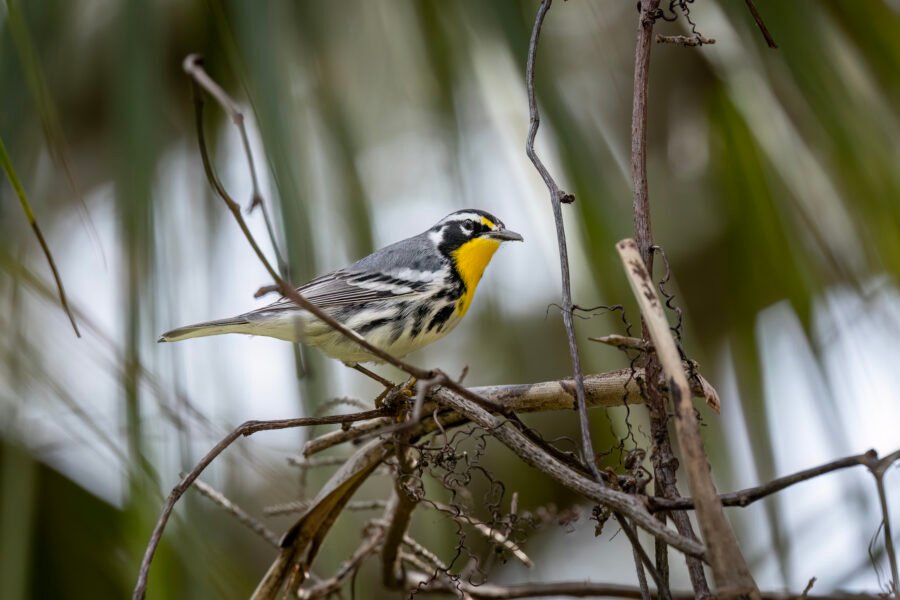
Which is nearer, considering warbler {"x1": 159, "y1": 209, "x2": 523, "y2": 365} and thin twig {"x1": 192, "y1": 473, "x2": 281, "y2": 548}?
thin twig {"x1": 192, "y1": 473, "x2": 281, "y2": 548}

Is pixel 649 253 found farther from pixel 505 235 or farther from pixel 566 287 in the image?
pixel 505 235

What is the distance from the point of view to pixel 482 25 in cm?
133

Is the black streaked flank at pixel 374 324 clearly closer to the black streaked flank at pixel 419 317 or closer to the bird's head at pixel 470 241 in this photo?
the black streaked flank at pixel 419 317

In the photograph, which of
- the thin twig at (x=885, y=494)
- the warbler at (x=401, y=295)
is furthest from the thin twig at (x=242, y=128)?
the warbler at (x=401, y=295)

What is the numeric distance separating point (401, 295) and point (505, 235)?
1.24ft

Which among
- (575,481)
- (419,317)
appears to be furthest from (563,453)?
(419,317)

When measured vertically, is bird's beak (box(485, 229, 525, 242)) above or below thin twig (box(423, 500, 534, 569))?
above

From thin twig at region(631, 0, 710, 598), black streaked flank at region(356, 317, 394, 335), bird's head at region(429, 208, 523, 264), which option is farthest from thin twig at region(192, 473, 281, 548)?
bird's head at region(429, 208, 523, 264)

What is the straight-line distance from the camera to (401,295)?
7.54 feet

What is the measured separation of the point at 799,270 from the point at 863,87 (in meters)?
0.27

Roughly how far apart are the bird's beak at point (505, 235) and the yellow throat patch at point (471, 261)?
0.02 meters

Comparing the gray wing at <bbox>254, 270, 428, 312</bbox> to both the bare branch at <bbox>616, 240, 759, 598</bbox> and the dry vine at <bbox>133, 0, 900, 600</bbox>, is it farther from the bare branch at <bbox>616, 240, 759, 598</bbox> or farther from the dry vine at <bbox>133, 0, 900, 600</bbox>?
the bare branch at <bbox>616, 240, 759, 598</bbox>

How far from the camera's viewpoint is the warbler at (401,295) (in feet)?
7.11

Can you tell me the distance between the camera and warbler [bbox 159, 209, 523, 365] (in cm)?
217
